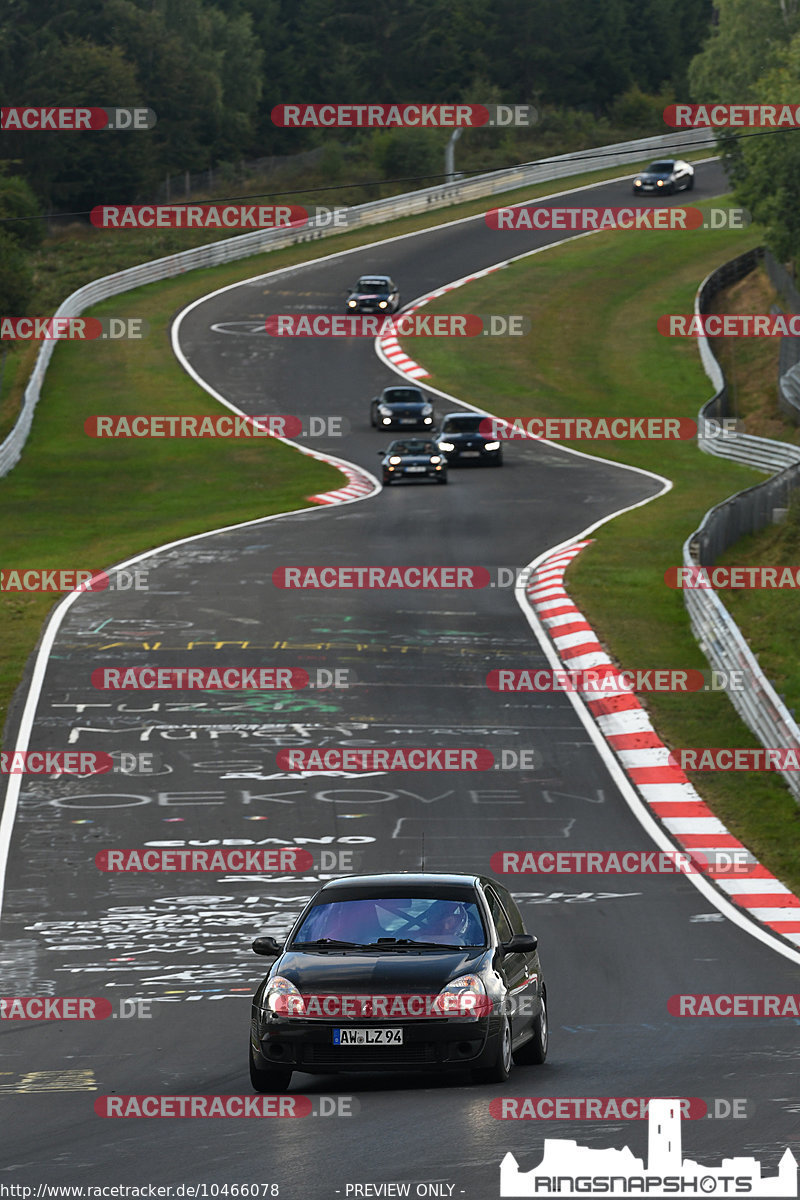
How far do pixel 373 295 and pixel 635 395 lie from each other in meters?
14.6

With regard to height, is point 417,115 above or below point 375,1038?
above

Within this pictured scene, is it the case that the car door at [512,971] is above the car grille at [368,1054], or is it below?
above

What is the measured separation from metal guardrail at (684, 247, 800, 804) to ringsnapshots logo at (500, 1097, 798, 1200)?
42.0ft

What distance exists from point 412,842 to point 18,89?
81.7 m

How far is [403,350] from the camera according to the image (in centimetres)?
6481

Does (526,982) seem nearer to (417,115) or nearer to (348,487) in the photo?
(348,487)

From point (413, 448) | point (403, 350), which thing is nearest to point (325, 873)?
point (413, 448)

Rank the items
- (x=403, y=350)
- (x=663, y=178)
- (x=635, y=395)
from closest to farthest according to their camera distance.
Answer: (x=635, y=395) < (x=403, y=350) < (x=663, y=178)

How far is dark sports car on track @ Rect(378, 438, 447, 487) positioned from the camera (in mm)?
44625

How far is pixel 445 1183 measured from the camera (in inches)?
316

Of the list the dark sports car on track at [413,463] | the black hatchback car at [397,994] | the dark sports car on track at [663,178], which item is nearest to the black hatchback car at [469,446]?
the dark sports car on track at [413,463]

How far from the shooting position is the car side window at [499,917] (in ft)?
37.2

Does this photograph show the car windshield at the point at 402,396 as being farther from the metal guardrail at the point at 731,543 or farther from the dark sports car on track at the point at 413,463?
the metal guardrail at the point at 731,543

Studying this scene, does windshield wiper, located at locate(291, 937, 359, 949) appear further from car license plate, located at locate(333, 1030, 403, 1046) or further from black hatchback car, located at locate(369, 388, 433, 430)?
black hatchback car, located at locate(369, 388, 433, 430)
